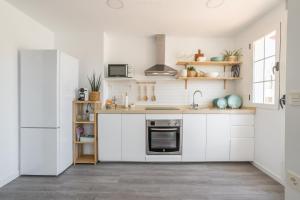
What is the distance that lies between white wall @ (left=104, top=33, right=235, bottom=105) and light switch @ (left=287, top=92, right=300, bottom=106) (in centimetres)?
293

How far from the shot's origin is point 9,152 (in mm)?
2631

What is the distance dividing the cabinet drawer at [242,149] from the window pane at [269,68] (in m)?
1.07

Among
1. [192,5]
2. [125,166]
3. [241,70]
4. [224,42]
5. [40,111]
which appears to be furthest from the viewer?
[224,42]

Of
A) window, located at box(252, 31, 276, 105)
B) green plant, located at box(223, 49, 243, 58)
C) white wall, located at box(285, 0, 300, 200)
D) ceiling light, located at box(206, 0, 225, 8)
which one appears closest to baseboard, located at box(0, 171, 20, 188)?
white wall, located at box(285, 0, 300, 200)

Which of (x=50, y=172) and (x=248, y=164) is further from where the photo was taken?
(x=248, y=164)

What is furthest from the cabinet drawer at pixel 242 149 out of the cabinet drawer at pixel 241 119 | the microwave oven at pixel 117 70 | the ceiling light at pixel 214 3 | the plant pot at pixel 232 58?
the microwave oven at pixel 117 70

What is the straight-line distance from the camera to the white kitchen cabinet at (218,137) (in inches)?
132

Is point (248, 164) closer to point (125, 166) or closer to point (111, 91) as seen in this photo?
point (125, 166)

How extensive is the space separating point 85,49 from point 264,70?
3.07 m

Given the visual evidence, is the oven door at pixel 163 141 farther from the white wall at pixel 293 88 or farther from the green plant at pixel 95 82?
the white wall at pixel 293 88

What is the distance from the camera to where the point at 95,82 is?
3660mm

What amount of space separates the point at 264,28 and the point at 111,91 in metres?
2.82

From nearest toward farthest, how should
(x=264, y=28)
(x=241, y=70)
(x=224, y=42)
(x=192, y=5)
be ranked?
1. (x=192, y=5)
2. (x=264, y=28)
3. (x=241, y=70)
4. (x=224, y=42)

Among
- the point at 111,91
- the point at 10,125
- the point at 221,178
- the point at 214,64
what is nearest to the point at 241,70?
the point at 214,64
